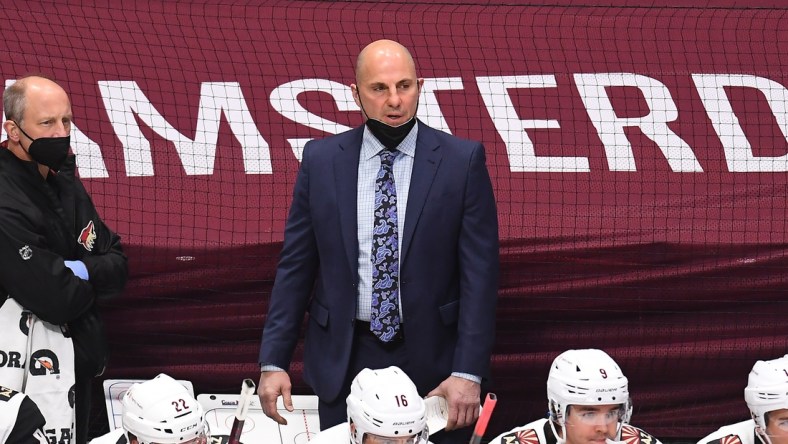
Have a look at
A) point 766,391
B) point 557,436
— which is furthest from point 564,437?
point 766,391

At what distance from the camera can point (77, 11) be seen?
690 centimetres

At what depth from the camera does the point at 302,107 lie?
647cm

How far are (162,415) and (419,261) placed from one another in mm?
1011

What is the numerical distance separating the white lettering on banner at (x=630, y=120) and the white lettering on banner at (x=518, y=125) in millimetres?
170

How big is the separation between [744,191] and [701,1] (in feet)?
4.96

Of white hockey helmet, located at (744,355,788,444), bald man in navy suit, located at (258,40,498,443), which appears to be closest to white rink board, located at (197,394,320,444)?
bald man in navy suit, located at (258,40,498,443)

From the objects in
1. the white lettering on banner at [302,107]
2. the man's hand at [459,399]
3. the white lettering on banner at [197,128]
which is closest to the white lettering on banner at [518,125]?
the white lettering on banner at [302,107]

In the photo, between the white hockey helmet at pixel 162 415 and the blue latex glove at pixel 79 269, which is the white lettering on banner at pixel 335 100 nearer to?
the blue latex glove at pixel 79 269

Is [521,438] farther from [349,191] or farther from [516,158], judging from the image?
[516,158]

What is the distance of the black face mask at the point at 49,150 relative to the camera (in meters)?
4.86

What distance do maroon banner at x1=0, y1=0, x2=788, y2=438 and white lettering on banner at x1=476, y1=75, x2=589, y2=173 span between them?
0.03ft

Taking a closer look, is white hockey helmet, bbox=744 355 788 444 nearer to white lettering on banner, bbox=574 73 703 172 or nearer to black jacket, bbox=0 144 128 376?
white lettering on banner, bbox=574 73 703 172

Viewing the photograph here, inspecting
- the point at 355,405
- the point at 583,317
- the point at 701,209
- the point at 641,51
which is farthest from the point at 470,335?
the point at 641,51

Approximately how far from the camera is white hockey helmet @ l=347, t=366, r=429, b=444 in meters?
4.11
